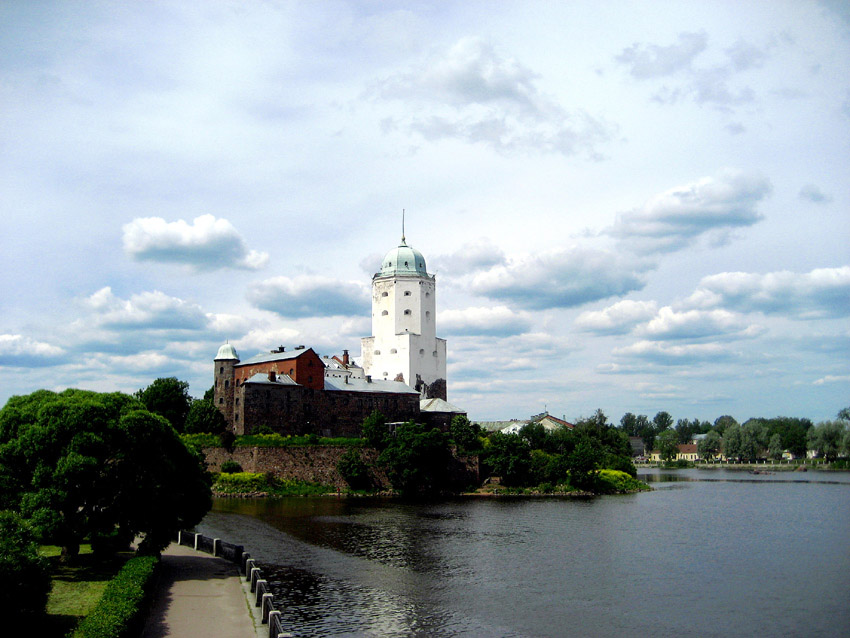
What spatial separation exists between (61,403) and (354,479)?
42602mm

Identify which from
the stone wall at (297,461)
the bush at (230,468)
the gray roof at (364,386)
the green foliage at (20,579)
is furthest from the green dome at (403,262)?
the green foliage at (20,579)

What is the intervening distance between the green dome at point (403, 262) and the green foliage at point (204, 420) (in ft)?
122

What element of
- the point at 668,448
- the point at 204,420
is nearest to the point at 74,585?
the point at 204,420

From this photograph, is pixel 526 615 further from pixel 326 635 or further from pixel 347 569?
pixel 347 569

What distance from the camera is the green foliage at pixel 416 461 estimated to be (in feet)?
210

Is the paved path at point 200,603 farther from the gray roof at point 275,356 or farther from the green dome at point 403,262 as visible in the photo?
the green dome at point 403,262

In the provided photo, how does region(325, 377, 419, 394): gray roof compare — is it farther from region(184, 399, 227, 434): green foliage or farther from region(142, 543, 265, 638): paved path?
region(142, 543, 265, 638): paved path

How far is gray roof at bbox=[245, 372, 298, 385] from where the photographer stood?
Result: 71.1 metres

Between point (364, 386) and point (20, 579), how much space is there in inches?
2600

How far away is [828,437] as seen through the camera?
360ft

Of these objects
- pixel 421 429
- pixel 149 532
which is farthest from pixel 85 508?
pixel 421 429

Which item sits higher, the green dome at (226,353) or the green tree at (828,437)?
the green dome at (226,353)

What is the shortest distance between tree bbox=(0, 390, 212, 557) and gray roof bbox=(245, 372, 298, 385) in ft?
145

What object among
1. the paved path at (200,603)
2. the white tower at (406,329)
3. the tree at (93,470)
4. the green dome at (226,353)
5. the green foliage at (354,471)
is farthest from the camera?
the white tower at (406,329)
